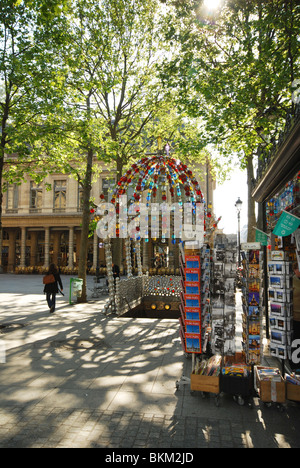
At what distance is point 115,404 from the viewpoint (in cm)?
495

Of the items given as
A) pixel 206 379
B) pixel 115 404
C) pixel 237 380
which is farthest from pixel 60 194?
pixel 237 380

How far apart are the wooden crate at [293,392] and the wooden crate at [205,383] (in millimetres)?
1029

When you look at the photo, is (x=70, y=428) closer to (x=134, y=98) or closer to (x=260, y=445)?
(x=260, y=445)

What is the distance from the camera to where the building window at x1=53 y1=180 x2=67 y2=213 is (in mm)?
41938

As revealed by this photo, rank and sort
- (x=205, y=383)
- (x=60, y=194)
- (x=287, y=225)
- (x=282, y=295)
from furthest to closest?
1. (x=60, y=194)
2. (x=287, y=225)
3. (x=282, y=295)
4. (x=205, y=383)

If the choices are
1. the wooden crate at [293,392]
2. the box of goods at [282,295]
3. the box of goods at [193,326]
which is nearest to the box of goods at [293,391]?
the wooden crate at [293,392]

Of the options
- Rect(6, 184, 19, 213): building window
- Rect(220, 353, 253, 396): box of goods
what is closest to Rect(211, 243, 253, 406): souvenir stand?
Rect(220, 353, 253, 396): box of goods

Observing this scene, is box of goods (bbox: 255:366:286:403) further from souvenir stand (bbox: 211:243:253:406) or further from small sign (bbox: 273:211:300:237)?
small sign (bbox: 273:211:300:237)

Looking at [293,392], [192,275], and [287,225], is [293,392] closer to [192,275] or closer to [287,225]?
[192,275]

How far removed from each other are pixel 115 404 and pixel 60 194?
1559 inches

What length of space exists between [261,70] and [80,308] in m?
11.6

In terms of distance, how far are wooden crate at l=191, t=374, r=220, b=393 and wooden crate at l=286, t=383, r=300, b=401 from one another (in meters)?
1.03

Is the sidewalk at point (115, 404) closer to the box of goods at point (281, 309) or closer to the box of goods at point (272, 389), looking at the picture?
the box of goods at point (272, 389)

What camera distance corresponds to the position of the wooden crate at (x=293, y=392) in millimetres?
4871
